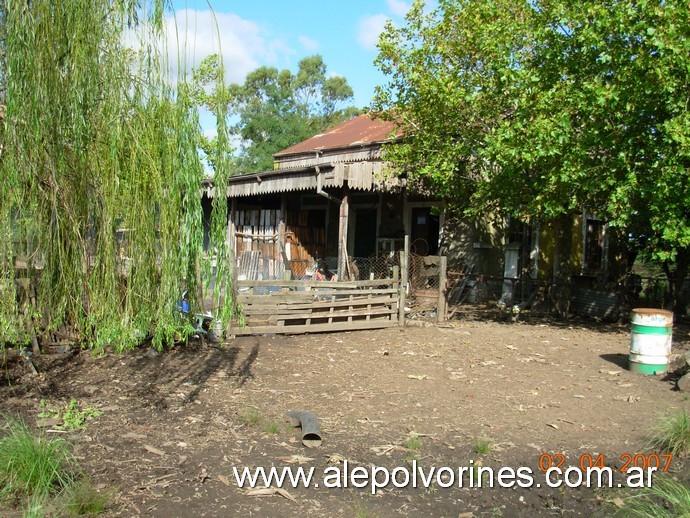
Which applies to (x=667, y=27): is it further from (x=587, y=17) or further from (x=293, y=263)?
(x=293, y=263)

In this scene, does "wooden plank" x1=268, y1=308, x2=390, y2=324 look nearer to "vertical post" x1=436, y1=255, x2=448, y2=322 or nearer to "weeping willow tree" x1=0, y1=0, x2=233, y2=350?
"vertical post" x1=436, y1=255, x2=448, y2=322

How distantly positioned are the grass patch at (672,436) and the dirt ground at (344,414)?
0.15 metres

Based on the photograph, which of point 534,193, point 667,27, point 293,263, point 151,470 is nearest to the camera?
point 151,470

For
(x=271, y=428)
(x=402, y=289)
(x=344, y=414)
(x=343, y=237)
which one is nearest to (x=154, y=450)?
(x=271, y=428)

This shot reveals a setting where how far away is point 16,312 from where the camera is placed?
16.2ft

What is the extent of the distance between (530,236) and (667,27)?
9.25m

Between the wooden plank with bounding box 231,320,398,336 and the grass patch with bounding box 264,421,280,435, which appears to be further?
the wooden plank with bounding box 231,320,398,336

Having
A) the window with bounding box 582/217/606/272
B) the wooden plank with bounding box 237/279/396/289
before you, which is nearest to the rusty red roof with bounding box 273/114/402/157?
the window with bounding box 582/217/606/272

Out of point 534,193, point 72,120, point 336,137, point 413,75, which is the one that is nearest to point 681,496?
point 72,120

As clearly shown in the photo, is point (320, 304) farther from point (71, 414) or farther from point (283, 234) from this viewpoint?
point (283, 234)

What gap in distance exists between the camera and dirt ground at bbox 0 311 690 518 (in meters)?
4.50

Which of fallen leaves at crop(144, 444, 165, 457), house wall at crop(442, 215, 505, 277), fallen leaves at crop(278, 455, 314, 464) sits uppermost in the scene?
house wall at crop(442, 215, 505, 277)

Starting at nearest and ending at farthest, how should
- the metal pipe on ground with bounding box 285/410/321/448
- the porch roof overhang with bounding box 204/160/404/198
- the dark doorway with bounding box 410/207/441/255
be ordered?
the metal pipe on ground with bounding box 285/410/321/448 < the porch roof overhang with bounding box 204/160/404/198 < the dark doorway with bounding box 410/207/441/255

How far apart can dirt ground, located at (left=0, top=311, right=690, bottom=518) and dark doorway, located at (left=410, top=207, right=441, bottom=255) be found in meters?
6.98
